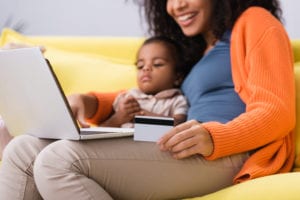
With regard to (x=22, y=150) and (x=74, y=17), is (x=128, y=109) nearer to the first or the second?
(x=22, y=150)

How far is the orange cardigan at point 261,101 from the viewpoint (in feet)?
3.69

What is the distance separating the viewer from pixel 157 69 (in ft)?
5.28

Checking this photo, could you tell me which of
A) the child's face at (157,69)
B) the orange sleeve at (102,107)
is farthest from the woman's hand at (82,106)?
the child's face at (157,69)

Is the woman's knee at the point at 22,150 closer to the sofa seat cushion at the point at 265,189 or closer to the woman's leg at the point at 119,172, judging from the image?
the woman's leg at the point at 119,172

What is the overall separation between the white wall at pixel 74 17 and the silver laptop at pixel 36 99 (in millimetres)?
1072

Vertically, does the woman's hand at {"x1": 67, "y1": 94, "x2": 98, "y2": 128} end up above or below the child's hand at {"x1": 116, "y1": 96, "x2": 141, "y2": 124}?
above

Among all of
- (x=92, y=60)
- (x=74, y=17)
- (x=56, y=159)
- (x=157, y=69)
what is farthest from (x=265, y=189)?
(x=74, y=17)

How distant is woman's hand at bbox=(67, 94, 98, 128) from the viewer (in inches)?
58.6

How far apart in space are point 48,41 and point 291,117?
1217 millimetres

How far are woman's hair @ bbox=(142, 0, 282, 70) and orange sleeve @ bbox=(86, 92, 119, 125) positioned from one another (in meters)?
0.27

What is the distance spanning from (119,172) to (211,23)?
1.88 feet

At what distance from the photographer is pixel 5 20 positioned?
2691mm

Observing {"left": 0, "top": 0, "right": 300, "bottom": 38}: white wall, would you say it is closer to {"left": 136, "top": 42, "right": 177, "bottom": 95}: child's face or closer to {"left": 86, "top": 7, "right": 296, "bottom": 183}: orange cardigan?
{"left": 136, "top": 42, "right": 177, "bottom": 95}: child's face

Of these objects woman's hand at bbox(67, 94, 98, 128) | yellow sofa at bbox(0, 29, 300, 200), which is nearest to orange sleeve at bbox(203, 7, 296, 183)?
yellow sofa at bbox(0, 29, 300, 200)
